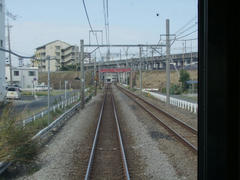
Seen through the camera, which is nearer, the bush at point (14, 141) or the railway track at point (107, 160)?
the bush at point (14, 141)

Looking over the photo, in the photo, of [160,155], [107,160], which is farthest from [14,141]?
[160,155]

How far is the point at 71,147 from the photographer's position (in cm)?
869
